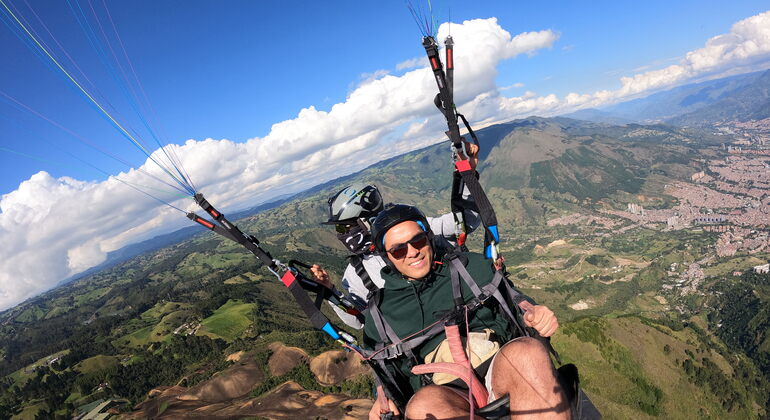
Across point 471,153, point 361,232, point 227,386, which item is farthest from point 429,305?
point 227,386

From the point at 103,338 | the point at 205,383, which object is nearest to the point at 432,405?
the point at 205,383

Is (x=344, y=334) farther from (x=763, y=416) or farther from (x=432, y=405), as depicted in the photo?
(x=763, y=416)

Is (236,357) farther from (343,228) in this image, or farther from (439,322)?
(439,322)

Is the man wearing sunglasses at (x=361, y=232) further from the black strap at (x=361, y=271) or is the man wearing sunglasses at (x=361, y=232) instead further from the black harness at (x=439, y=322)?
the black harness at (x=439, y=322)

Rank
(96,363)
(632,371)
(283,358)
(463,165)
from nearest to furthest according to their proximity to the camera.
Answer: (463,165) < (632,371) < (283,358) < (96,363)

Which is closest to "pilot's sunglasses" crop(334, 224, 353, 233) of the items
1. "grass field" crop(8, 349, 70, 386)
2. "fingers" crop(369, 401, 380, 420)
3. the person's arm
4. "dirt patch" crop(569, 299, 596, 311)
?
the person's arm
